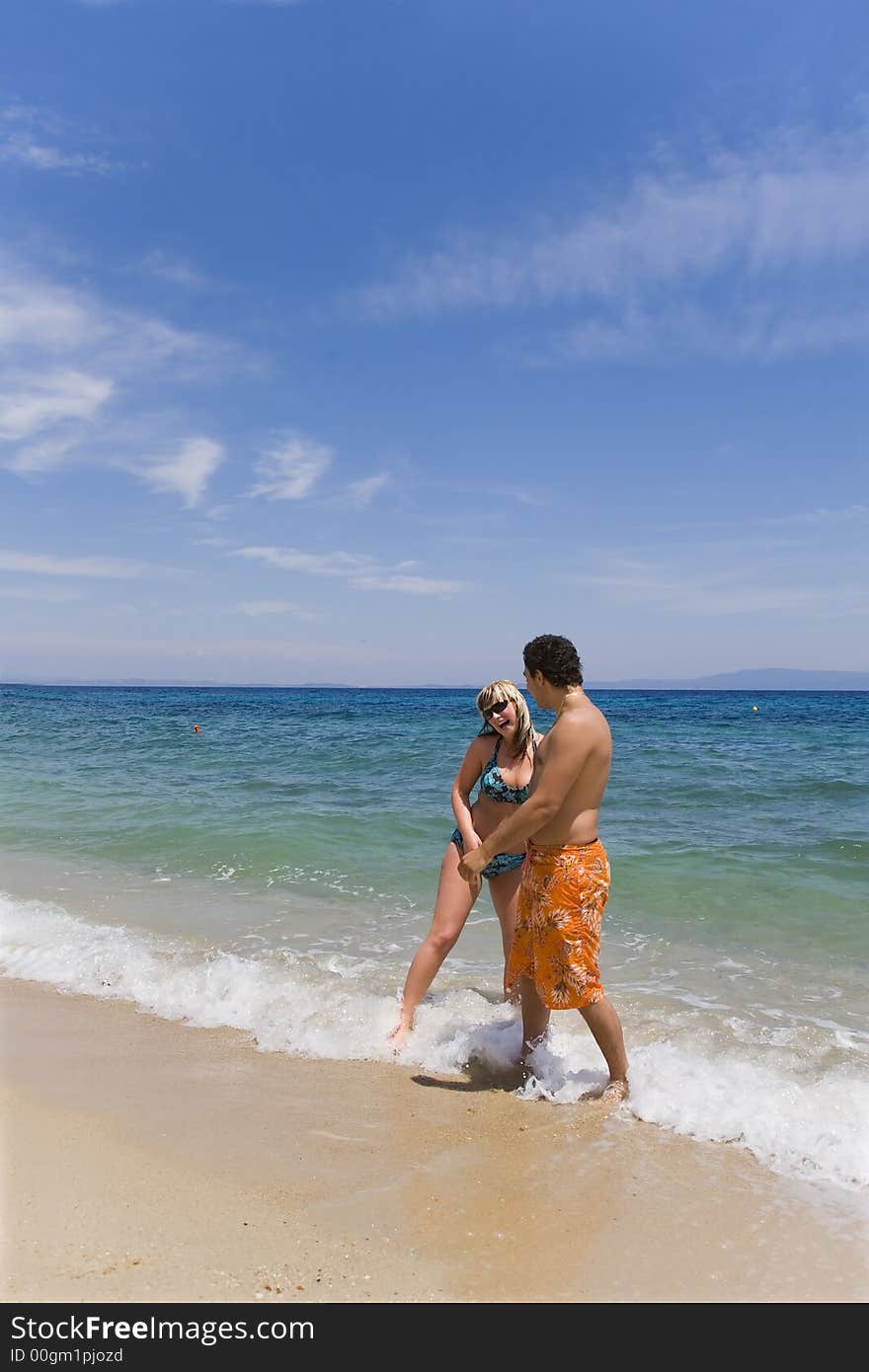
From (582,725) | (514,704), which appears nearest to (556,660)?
(582,725)

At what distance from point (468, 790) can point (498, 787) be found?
0.17 metres

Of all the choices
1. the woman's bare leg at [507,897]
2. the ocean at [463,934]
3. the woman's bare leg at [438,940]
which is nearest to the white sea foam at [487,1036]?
the ocean at [463,934]

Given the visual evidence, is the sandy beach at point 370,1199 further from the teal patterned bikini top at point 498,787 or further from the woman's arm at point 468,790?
the teal patterned bikini top at point 498,787

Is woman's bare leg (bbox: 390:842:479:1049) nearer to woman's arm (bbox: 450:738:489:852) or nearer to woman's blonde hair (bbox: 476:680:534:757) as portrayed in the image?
woman's arm (bbox: 450:738:489:852)

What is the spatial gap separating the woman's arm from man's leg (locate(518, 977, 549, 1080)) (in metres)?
0.76

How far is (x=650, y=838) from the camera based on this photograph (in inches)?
386

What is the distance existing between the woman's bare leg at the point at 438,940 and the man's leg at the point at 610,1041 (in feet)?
3.05

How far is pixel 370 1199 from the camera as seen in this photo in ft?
9.95

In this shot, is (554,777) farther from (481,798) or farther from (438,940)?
(438,940)

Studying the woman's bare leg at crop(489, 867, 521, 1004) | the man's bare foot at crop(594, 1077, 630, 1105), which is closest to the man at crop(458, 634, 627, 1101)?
the man's bare foot at crop(594, 1077, 630, 1105)

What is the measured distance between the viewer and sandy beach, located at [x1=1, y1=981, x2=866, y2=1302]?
2.55 m
